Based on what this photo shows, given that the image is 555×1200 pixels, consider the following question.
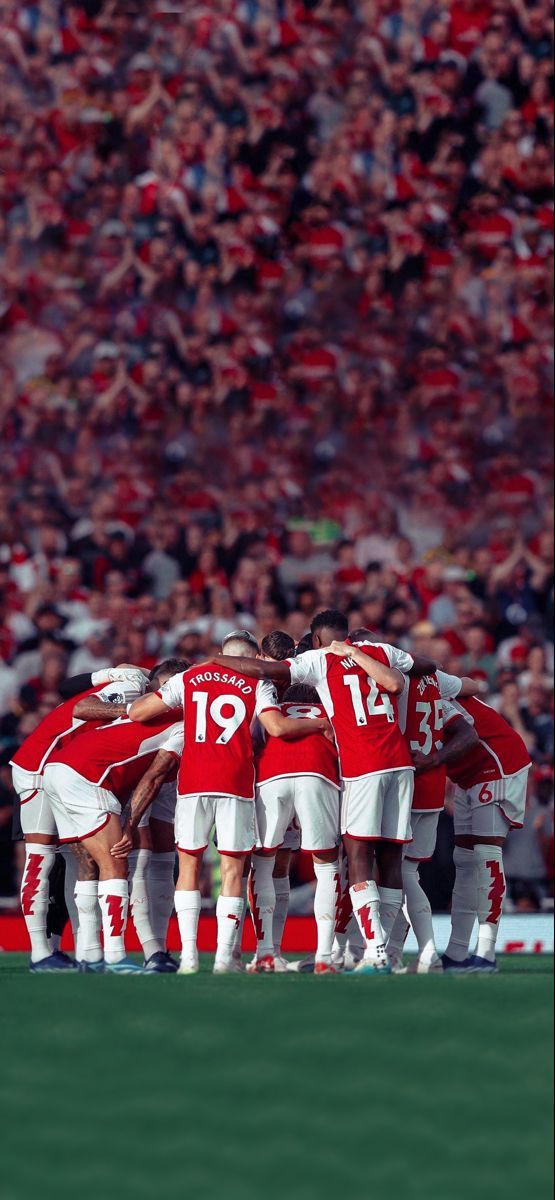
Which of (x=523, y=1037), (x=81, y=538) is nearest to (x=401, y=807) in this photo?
(x=523, y=1037)

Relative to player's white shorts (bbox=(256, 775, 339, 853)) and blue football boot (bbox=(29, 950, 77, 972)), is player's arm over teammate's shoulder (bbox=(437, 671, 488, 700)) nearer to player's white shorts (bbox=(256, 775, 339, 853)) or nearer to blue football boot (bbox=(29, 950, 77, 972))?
player's white shorts (bbox=(256, 775, 339, 853))

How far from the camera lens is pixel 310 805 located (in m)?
8.11

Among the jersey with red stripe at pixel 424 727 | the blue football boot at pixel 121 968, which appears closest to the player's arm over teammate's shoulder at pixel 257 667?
the jersey with red stripe at pixel 424 727

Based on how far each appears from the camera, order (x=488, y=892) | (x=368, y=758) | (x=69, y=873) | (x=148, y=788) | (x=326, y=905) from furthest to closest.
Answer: (x=69, y=873)
(x=488, y=892)
(x=148, y=788)
(x=326, y=905)
(x=368, y=758)

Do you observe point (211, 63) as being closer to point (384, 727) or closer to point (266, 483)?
point (266, 483)

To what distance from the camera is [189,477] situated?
15258 mm

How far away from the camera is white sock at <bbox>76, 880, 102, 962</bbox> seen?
27.2 feet

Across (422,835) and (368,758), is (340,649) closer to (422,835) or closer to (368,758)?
(368,758)

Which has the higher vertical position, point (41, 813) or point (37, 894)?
point (41, 813)

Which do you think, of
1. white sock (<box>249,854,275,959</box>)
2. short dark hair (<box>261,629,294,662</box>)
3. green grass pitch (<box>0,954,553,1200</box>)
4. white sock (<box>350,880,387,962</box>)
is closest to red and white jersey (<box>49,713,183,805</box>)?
short dark hair (<box>261,629,294,662</box>)

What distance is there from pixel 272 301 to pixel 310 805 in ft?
27.5

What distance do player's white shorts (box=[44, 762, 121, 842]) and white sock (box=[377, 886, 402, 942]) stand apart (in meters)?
1.31

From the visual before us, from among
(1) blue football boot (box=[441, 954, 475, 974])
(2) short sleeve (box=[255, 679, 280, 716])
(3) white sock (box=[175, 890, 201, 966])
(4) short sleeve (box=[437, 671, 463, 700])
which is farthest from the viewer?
(4) short sleeve (box=[437, 671, 463, 700])

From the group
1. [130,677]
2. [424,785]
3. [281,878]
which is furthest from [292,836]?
[130,677]
